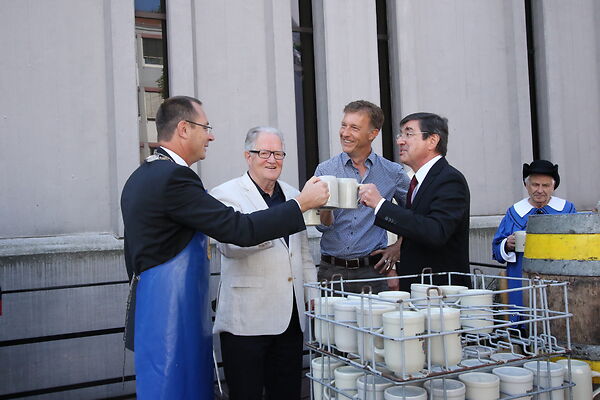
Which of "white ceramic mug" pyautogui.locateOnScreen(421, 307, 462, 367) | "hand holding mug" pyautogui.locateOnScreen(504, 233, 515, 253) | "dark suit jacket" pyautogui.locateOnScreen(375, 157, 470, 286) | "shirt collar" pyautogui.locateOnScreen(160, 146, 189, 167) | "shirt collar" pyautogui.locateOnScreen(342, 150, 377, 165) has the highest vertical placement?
"shirt collar" pyautogui.locateOnScreen(342, 150, 377, 165)

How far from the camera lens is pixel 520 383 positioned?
1877 millimetres

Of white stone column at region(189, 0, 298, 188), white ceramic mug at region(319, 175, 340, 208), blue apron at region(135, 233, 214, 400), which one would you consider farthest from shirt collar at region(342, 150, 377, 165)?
white stone column at region(189, 0, 298, 188)

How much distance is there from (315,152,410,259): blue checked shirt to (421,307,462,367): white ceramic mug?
1.58m

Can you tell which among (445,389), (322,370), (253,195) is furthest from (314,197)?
(445,389)

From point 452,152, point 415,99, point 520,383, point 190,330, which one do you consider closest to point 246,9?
point 415,99

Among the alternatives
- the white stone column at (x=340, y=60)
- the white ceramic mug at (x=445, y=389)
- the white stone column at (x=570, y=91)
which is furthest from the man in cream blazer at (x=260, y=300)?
the white stone column at (x=570, y=91)

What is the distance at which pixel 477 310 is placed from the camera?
201cm

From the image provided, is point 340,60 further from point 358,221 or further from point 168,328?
point 168,328

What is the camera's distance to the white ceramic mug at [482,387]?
6.03 feet

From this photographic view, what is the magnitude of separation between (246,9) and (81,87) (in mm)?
1807

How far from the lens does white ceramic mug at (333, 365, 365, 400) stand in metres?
1.91

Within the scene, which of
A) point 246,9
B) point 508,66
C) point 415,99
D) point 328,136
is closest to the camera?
point 246,9

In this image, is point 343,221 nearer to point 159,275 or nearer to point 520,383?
point 159,275

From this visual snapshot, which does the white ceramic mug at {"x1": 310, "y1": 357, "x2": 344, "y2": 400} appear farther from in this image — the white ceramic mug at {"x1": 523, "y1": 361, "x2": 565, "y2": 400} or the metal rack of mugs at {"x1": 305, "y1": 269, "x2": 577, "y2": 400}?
the white ceramic mug at {"x1": 523, "y1": 361, "x2": 565, "y2": 400}
